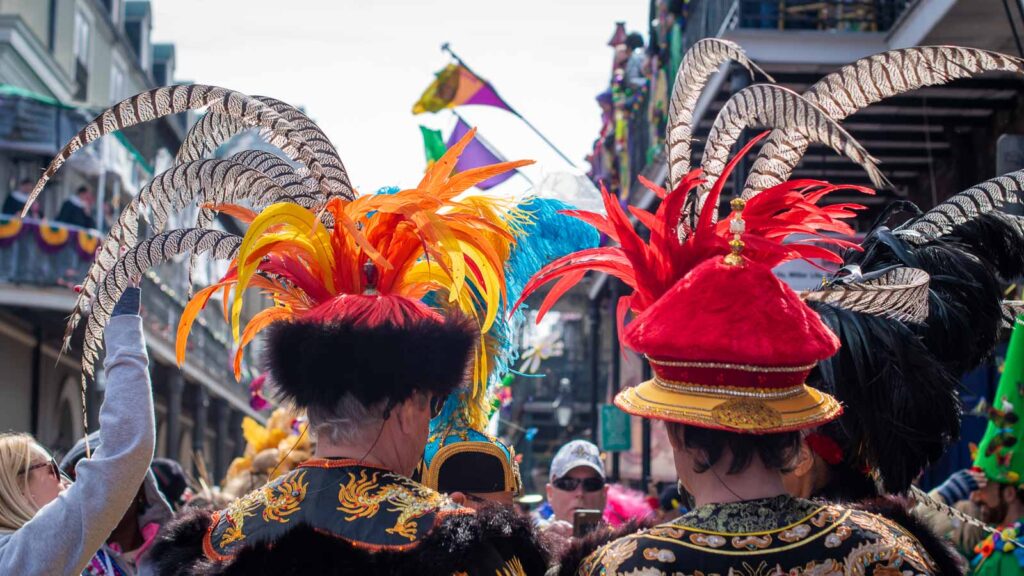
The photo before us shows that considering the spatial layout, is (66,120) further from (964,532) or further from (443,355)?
(443,355)

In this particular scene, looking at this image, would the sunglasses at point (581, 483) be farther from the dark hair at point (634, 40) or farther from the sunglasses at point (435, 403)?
the dark hair at point (634, 40)

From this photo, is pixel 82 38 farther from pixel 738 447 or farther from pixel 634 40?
pixel 738 447

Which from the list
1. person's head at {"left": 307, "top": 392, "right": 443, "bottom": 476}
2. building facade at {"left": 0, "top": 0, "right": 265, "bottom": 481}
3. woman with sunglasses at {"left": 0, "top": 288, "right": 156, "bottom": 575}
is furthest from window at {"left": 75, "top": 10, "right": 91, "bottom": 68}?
person's head at {"left": 307, "top": 392, "right": 443, "bottom": 476}

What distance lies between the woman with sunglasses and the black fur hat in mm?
315

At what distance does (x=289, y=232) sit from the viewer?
3.01m

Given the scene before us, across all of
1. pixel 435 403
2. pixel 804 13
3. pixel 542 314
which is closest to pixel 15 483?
pixel 435 403

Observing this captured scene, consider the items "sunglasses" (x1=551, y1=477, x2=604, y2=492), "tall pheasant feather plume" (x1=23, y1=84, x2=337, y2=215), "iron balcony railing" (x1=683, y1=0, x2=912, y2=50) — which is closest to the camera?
"tall pheasant feather plume" (x1=23, y1=84, x2=337, y2=215)

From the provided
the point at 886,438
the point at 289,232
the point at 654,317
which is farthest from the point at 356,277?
the point at 886,438

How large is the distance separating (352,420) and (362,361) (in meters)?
0.13

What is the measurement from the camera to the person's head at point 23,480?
10.5ft

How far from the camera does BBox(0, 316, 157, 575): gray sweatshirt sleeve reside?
2.76m

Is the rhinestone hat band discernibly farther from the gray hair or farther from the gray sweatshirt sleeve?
the gray sweatshirt sleeve

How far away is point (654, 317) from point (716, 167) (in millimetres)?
712

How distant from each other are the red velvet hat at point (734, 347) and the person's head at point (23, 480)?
164 centimetres
